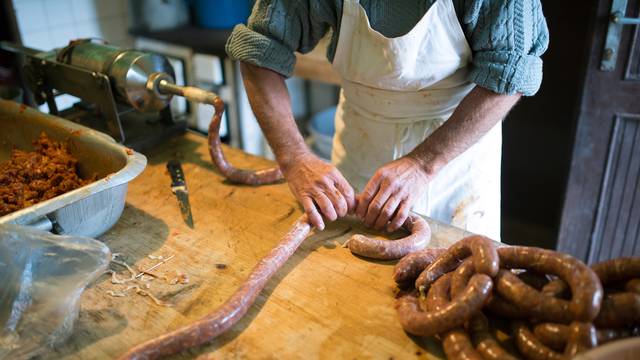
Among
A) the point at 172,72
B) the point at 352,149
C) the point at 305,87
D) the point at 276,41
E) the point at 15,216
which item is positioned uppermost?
the point at 276,41

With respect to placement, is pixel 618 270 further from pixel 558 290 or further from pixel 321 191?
pixel 321 191

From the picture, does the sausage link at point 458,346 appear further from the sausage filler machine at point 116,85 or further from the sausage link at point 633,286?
the sausage filler machine at point 116,85

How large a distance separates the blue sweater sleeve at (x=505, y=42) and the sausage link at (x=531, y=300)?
57 centimetres

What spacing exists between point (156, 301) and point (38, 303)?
234 mm

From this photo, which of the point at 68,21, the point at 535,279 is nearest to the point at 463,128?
the point at 535,279

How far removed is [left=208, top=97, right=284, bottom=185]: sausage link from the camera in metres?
1.60

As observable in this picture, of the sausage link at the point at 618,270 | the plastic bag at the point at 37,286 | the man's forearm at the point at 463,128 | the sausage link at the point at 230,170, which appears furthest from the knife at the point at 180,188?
the sausage link at the point at 618,270

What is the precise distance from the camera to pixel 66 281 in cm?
102

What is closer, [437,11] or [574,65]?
[437,11]

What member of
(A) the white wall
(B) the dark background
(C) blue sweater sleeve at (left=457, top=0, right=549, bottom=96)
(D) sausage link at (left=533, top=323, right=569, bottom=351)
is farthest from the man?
(A) the white wall

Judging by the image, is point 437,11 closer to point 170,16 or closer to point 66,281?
point 66,281

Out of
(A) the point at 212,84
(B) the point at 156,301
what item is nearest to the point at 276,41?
(B) the point at 156,301

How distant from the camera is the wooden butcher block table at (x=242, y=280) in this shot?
39.9 inches

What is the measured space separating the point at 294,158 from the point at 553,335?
85 cm
